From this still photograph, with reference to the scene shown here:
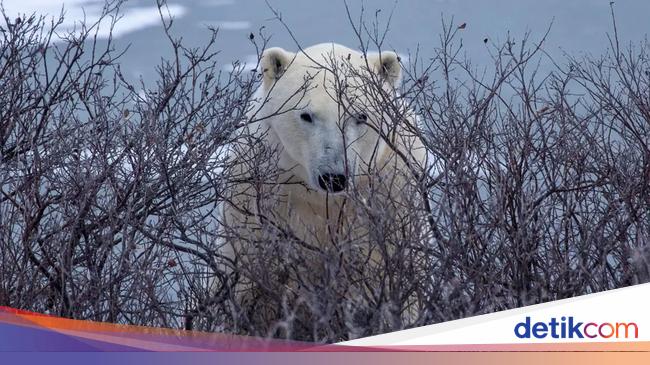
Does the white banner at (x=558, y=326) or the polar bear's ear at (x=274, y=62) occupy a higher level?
the polar bear's ear at (x=274, y=62)

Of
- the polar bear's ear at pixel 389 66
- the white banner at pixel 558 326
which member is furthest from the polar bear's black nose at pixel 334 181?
the white banner at pixel 558 326

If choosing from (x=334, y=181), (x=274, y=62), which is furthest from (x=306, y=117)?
(x=334, y=181)

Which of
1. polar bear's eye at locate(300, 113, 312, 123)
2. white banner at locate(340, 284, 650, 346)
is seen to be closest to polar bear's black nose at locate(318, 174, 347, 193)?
polar bear's eye at locate(300, 113, 312, 123)

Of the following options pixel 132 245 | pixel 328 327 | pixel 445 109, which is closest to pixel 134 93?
pixel 132 245

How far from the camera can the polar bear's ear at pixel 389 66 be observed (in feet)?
16.3

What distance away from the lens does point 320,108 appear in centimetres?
485

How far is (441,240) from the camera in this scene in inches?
141

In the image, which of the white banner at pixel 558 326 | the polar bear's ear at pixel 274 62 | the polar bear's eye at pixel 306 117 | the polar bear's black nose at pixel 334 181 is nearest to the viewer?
the white banner at pixel 558 326

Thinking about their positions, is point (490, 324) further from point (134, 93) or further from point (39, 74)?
point (39, 74)

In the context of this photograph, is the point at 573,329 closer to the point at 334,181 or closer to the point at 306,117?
the point at 334,181

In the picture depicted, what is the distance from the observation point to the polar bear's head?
15.2 feet

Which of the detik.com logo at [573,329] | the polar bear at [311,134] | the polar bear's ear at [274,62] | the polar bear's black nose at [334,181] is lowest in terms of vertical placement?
the detik.com logo at [573,329]

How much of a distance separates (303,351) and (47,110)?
2.81 m

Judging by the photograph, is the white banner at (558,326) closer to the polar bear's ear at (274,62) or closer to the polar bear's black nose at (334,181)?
the polar bear's black nose at (334,181)
